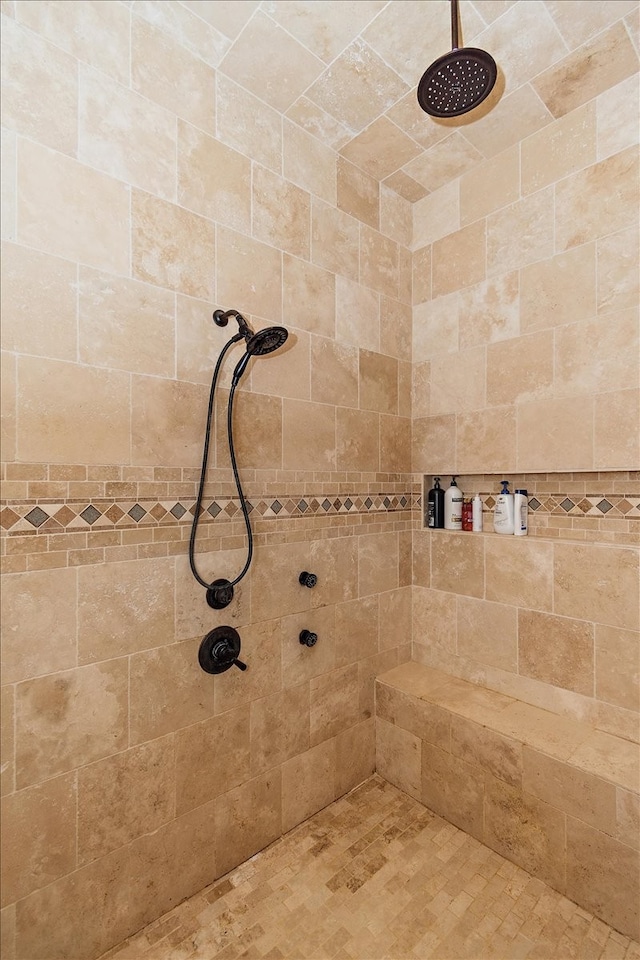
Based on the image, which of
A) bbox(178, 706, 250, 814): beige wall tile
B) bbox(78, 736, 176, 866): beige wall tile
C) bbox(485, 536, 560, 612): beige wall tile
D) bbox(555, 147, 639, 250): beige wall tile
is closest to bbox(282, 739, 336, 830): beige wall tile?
bbox(178, 706, 250, 814): beige wall tile

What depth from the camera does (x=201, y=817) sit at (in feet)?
4.90

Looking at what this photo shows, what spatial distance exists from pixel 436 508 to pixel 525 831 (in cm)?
125

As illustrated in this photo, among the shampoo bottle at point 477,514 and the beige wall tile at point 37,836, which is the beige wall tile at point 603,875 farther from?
the beige wall tile at point 37,836

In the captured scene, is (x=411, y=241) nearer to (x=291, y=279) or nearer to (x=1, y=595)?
(x=291, y=279)

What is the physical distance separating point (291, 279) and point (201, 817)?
191cm

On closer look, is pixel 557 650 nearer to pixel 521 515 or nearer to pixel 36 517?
pixel 521 515

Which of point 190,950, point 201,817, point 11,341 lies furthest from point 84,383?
point 190,950

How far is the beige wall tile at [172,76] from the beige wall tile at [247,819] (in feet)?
7.37

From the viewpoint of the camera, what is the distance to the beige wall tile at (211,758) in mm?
1456

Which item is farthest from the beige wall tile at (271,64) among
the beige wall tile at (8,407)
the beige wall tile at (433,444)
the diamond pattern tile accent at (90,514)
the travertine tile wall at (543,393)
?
the diamond pattern tile accent at (90,514)

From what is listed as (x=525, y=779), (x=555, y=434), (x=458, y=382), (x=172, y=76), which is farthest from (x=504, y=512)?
(x=172, y=76)

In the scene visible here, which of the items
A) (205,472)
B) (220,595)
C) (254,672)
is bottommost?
(254,672)

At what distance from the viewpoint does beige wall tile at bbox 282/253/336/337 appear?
1.77 m

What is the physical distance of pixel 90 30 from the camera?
129 centimetres
